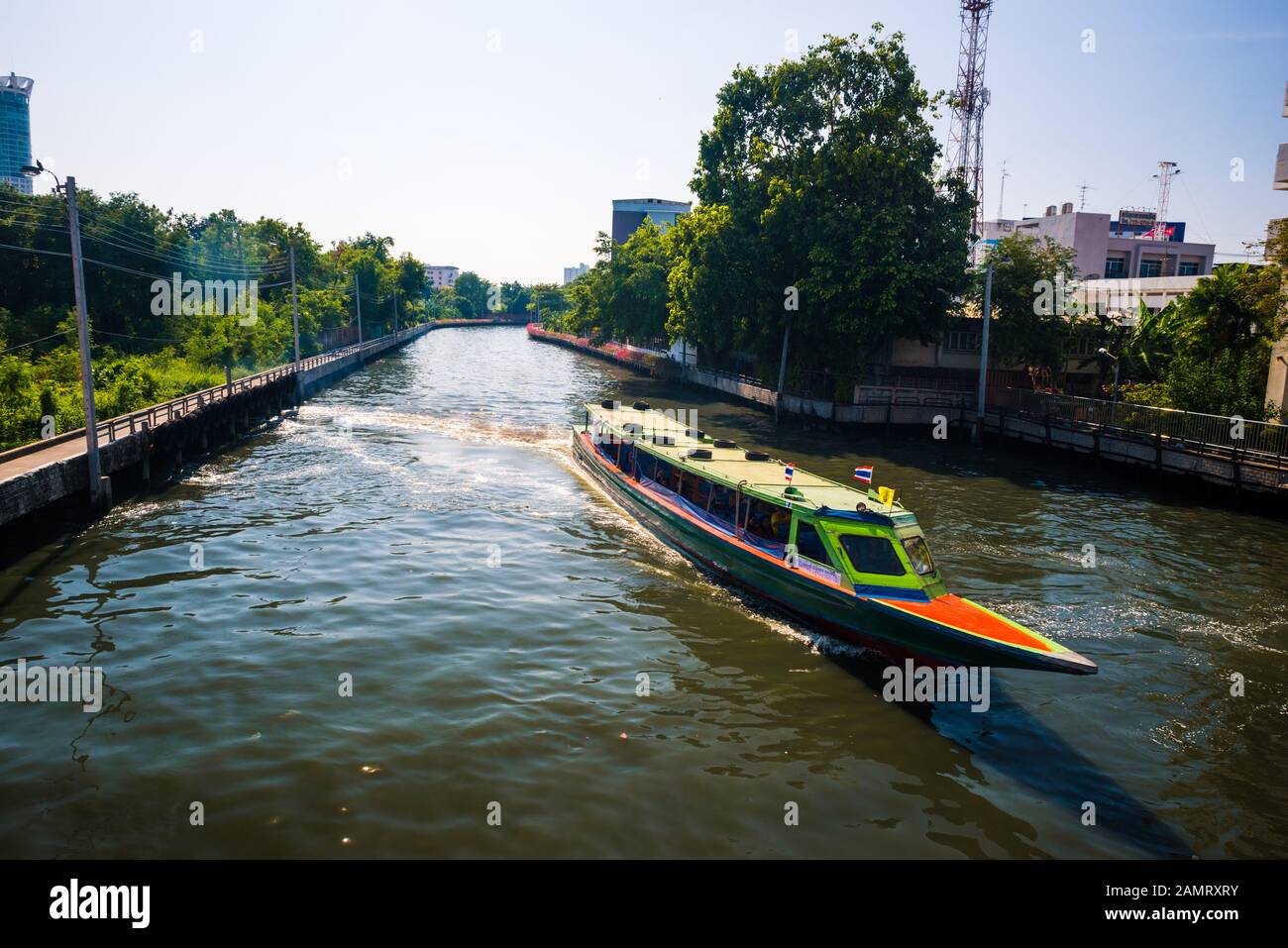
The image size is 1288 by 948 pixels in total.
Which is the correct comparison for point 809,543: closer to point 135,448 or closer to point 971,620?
point 971,620

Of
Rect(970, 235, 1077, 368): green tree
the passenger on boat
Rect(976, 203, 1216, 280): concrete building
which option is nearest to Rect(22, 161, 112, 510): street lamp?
the passenger on boat

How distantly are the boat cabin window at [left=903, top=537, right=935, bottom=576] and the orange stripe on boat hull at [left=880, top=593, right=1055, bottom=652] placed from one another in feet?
2.23

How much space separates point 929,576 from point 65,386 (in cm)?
3828

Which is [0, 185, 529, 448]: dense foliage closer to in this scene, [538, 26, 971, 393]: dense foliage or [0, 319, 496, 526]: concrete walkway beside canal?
[0, 319, 496, 526]: concrete walkway beside canal

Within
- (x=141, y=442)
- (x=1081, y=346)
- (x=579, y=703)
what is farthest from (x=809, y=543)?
(x=1081, y=346)

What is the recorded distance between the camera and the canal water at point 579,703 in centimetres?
1137

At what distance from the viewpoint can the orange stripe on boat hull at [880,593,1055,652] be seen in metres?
14.3

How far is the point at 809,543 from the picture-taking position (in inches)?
711

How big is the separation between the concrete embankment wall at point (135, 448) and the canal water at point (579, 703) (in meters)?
1.62

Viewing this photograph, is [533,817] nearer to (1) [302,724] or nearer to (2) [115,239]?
(1) [302,724]

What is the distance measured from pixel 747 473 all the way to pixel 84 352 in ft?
67.2

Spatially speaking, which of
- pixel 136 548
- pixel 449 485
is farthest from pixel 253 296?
pixel 136 548

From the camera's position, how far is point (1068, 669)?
44.0ft

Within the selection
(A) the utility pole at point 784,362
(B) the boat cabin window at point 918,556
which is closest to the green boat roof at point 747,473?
(B) the boat cabin window at point 918,556
